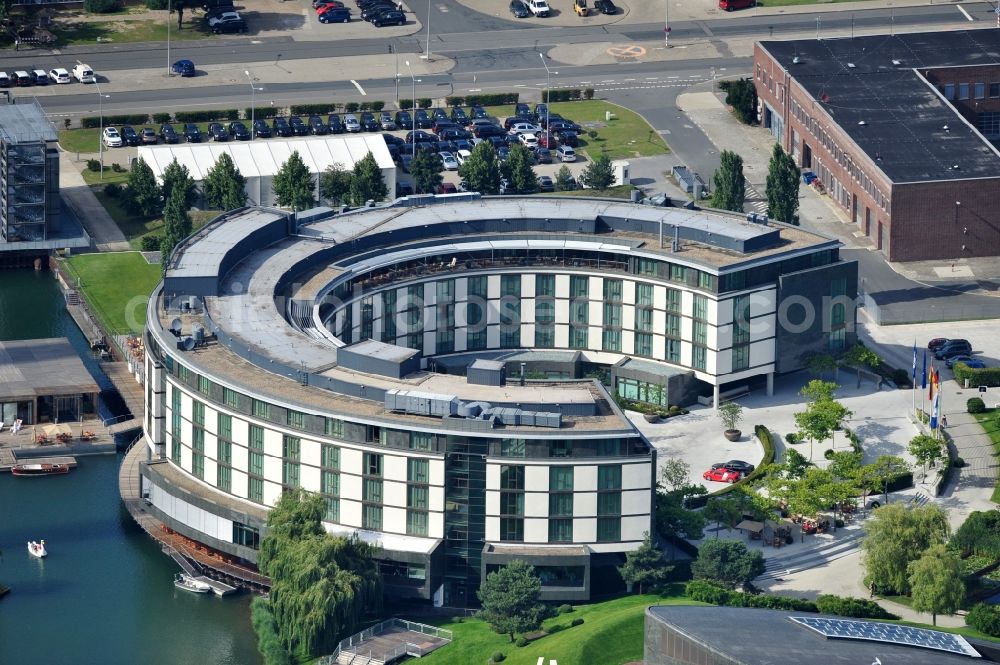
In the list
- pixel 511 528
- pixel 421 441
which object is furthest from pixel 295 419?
pixel 511 528

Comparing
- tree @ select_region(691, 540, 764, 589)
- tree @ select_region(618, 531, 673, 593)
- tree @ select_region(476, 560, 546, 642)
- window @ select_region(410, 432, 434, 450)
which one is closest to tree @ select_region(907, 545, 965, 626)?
tree @ select_region(691, 540, 764, 589)

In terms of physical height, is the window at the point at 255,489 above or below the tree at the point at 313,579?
above

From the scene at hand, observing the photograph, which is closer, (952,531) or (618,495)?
(618,495)

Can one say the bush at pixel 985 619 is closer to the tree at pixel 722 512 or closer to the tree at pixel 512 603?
the tree at pixel 722 512

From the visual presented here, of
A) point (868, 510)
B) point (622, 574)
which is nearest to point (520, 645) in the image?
point (622, 574)

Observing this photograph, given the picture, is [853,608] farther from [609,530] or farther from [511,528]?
[511,528]

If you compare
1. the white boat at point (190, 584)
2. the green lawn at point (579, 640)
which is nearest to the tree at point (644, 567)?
the green lawn at point (579, 640)

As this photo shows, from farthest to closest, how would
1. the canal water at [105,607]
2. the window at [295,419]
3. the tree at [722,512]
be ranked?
the tree at [722,512]
the window at [295,419]
the canal water at [105,607]

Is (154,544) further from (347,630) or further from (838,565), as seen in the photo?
(838,565)
